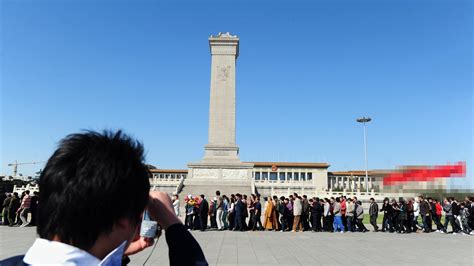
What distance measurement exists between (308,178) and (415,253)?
6558cm

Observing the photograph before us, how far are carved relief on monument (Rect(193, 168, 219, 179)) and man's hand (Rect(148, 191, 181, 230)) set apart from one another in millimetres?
28102

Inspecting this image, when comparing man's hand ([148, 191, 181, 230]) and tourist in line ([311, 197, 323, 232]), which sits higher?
man's hand ([148, 191, 181, 230])

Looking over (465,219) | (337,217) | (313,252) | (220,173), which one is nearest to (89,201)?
(313,252)

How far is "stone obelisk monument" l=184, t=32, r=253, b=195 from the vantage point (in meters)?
28.3

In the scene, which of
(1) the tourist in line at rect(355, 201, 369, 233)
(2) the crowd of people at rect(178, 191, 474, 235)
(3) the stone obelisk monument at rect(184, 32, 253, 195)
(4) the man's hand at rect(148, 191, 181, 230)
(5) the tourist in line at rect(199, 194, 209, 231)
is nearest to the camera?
(4) the man's hand at rect(148, 191, 181, 230)

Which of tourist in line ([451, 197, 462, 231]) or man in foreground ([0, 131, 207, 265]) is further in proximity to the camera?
tourist in line ([451, 197, 462, 231])

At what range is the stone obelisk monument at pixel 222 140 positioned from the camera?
2834 centimetres

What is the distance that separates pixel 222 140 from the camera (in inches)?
1199

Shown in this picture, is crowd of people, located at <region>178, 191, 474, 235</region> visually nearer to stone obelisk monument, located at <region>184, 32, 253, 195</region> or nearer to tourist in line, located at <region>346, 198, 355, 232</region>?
Answer: tourist in line, located at <region>346, 198, 355, 232</region>

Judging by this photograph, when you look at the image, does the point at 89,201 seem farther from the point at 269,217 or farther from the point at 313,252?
the point at 269,217

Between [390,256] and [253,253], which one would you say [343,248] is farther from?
[253,253]

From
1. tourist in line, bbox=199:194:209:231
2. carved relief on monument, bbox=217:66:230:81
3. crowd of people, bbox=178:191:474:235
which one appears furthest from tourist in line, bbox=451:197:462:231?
carved relief on monument, bbox=217:66:230:81

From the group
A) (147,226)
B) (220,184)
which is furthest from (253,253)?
(220,184)

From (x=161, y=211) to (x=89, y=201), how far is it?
350mm
